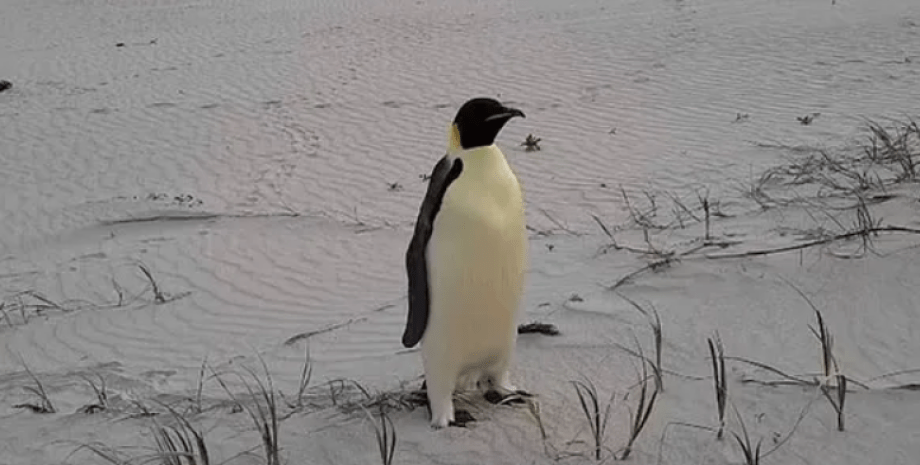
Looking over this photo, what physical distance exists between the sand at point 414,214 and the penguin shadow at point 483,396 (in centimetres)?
4

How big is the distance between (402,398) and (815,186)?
366 cm

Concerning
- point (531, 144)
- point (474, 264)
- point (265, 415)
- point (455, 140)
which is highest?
point (455, 140)

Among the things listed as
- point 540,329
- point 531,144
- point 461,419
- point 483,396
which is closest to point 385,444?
point 461,419

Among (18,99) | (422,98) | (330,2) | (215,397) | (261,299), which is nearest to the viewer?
(215,397)

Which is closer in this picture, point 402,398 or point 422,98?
point 402,398

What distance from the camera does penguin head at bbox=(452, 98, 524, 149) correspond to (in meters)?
3.11

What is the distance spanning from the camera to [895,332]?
3.63 m

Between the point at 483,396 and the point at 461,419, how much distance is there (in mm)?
198

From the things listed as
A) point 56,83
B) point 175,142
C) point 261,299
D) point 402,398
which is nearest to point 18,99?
point 56,83

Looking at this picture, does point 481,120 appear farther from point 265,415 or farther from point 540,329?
point 265,415

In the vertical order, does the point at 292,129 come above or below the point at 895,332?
below

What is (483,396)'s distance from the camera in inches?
137

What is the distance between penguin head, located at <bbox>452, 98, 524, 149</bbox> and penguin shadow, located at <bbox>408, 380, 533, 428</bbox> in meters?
0.82

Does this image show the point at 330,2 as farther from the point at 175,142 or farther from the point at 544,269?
the point at 544,269
